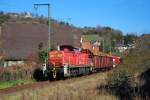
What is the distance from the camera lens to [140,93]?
18.2m

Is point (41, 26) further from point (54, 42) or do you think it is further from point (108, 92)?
point (108, 92)

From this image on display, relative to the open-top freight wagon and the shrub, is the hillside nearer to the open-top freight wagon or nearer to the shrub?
the open-top freight wagon

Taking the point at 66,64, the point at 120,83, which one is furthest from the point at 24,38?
the point at 120,83

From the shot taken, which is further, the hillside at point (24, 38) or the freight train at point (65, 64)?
the hillside at point (24, 38)

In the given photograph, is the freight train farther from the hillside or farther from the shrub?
the hillside

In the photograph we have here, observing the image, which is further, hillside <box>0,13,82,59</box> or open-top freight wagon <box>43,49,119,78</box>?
hillside <box>0,13,82,59</box>

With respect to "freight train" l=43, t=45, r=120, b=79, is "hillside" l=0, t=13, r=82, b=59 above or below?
above

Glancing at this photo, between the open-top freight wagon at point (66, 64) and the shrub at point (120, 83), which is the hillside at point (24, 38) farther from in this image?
the shrub at point (120, 83)

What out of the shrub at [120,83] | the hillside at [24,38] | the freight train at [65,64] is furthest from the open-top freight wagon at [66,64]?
the hillside at [24,38]

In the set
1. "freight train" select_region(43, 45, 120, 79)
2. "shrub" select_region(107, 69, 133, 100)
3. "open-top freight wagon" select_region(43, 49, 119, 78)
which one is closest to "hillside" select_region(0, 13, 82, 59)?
"open-top freight wagon" select_region(43, 49, 119, 78)

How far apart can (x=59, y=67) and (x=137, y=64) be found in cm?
724

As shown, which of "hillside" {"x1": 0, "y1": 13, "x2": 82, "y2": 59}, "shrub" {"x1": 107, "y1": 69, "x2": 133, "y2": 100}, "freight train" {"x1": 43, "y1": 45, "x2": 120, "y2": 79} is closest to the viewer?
"shrub" {"x1": 107, "y1": 69, "x2": 133, "y2": 100}

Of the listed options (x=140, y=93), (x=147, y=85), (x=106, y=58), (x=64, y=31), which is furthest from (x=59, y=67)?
(x=64, y=31)

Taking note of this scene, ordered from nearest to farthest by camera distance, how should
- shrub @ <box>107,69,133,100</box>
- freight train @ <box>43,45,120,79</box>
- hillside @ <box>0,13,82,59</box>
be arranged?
shrub @ <box>107,69,133,100</box>
freight train @ <box>43,45,120,79</box>
hillside @ <box>0,13,82,59</box>
